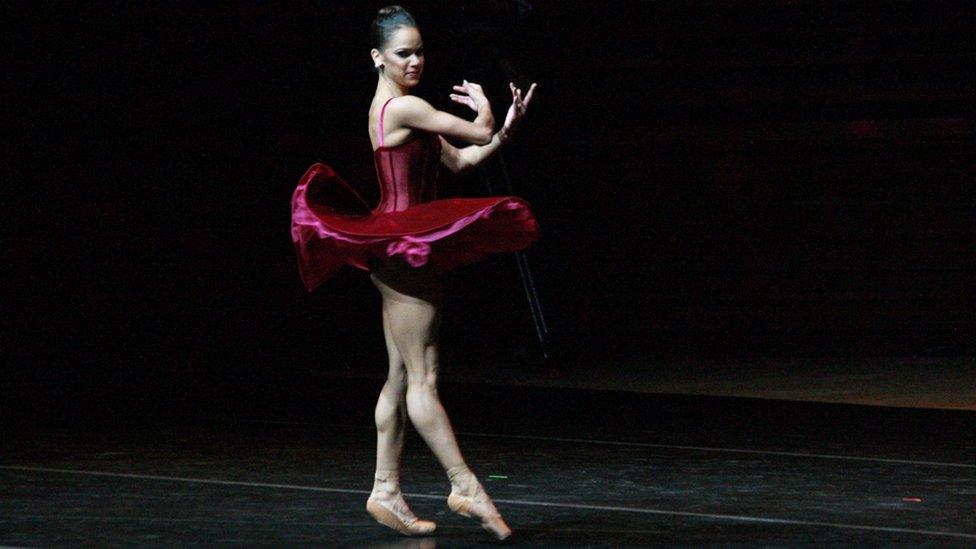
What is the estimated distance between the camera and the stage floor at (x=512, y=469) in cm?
595

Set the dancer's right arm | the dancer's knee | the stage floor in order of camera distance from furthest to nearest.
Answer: the stage floor < the dancer's knee < the dancer's right arm

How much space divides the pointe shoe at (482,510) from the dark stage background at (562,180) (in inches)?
303

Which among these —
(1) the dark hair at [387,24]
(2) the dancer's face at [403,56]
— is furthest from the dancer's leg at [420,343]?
(1) the dark hair at [387,24]

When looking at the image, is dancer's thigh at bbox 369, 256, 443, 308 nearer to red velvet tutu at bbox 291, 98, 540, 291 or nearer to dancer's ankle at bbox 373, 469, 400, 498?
red velvet tutu at bbox 291, 98, 540, 291

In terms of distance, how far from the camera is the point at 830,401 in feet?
35.3

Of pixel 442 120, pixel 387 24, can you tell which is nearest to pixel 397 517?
pixel 442 120

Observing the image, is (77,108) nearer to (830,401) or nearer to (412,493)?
(830,401)

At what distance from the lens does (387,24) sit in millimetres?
5754

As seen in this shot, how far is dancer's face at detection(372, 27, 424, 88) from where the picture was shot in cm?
574

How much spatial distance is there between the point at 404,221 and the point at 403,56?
0.59m

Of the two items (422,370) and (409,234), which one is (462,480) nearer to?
(422,370)

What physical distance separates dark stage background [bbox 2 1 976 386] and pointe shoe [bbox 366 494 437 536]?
294 inches

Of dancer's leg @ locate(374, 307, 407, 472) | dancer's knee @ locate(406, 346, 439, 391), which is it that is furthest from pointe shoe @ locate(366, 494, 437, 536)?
dancer's knee @ locate(406, 346, 439, 391)

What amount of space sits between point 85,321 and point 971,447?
24.9 ft
